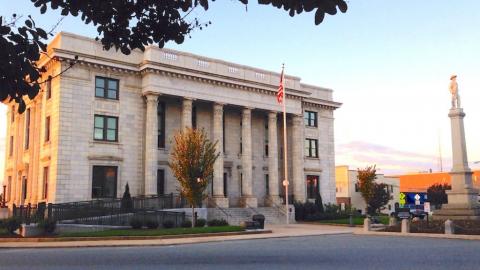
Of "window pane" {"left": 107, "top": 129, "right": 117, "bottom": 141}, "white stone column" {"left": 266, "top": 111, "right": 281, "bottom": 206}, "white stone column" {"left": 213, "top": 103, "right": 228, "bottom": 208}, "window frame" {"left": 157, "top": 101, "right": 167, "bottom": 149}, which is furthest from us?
"white stone column" {"left": 266, "top": 111, "right": 281, "bottom": 206}

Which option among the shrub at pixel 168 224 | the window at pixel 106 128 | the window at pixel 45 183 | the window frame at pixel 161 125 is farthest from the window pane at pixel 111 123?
the shrub at pixel 168 224

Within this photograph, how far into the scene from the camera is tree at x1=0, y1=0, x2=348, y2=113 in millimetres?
6125

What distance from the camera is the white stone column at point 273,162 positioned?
4622 cm

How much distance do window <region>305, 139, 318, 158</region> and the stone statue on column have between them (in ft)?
65.5

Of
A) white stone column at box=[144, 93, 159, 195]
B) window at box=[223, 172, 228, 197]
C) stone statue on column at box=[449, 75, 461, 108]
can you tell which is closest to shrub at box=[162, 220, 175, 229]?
white stone column at box=[144, 93, 159, 195]

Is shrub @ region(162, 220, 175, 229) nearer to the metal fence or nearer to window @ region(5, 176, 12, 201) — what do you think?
the metal fence

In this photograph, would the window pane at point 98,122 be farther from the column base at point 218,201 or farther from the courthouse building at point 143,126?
the column base at point 218,201

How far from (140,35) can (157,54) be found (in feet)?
109

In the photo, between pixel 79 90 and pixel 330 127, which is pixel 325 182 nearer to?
pixel 330 127

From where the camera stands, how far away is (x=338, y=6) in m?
5.95

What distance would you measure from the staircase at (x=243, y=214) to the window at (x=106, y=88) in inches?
471

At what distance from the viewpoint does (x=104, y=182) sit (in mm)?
37844

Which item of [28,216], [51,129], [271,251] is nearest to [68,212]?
[28,216]

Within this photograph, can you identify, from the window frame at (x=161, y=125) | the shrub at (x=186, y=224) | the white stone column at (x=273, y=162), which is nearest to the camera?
the shrub at (x=186, y=224)
